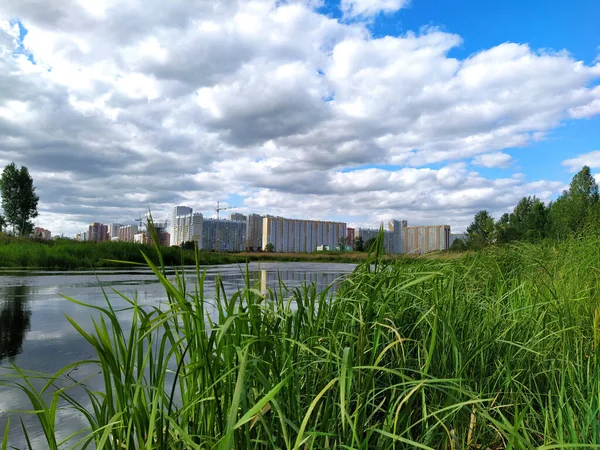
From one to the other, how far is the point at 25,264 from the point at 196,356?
19260 millimetres

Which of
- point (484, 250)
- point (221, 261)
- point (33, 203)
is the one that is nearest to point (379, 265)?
point (484, 250)

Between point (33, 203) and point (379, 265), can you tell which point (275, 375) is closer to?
point (379, 265)

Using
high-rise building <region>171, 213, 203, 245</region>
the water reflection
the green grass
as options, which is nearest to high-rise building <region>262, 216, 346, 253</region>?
high-rise building <region>171, 213, 203, 245</region>

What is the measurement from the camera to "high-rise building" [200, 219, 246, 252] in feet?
210

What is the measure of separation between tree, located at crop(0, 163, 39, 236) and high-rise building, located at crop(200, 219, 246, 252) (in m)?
Answer: 28.9

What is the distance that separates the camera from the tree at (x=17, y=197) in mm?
34062

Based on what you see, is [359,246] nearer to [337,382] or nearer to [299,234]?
[337,382]

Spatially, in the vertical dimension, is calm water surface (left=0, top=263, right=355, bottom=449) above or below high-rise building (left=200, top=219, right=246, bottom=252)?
below

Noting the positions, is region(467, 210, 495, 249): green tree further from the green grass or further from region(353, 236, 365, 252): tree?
the green grass

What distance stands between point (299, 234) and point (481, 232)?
67961mm

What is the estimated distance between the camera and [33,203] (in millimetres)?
35312

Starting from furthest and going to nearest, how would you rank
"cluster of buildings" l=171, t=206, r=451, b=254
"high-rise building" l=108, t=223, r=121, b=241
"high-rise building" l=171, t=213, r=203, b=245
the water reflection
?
1. "cluster of buildings" l=171, t=206, r=451, b=254
2. "high-rise building" l=108, t=223, r=121, b=241
3. the water reflection
4. "high-rise building" l=171, t=213, r=203, b=245

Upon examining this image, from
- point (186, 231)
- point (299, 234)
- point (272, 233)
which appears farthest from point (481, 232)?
point (299, 234)

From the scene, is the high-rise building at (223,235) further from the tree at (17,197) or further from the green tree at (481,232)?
the green tree at (481,232)
